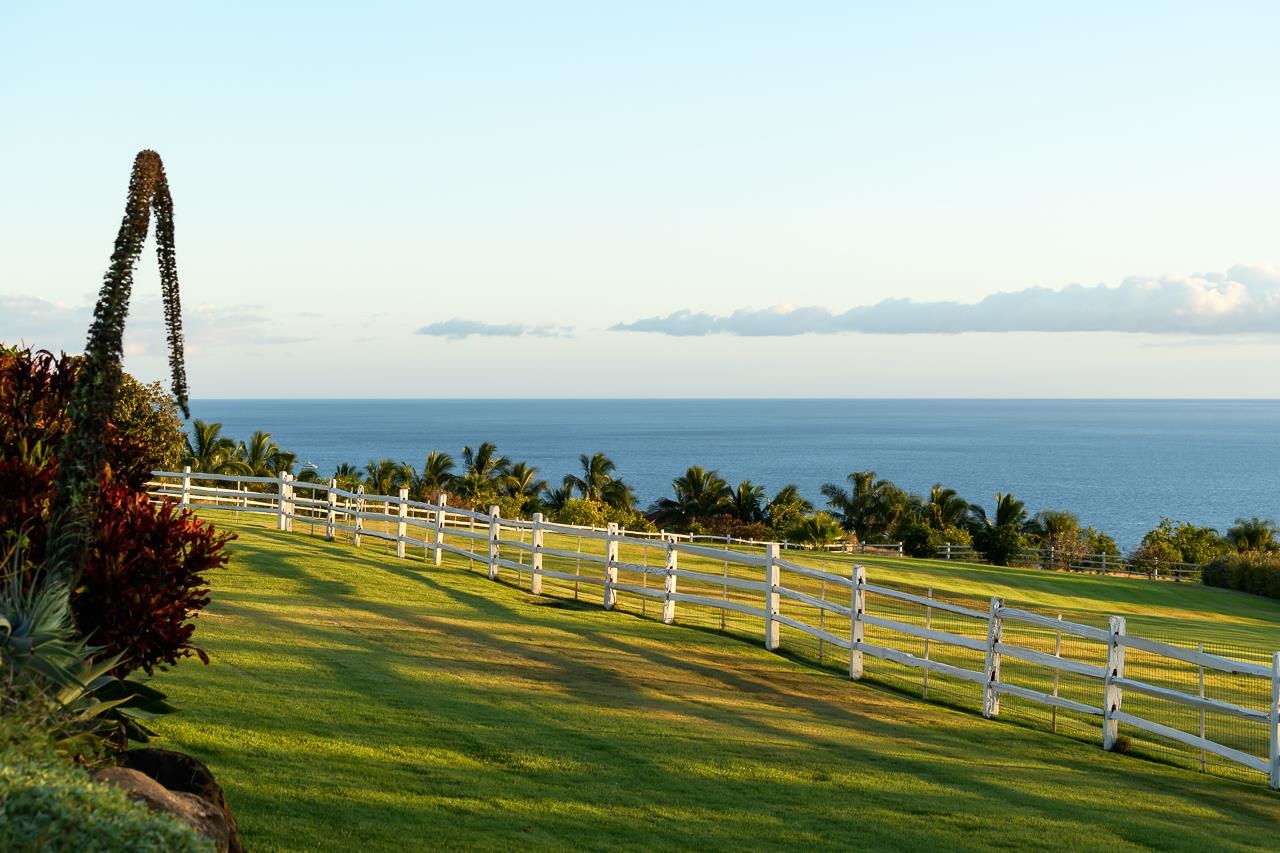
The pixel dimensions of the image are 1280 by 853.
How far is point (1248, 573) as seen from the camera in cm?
4766

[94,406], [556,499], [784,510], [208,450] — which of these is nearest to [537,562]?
[94,406]

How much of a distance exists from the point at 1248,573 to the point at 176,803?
48581 mm

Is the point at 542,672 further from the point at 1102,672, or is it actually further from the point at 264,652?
the point at 1102,672

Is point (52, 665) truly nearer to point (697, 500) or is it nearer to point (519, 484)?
point (519, 484)

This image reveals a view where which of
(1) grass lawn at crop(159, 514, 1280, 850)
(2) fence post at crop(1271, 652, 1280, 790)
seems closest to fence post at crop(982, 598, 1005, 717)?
(1) grass lawn at crop(159, 514, 1280, 850)

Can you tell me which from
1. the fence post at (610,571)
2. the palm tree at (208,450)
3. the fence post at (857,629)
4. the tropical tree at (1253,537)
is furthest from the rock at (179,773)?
the tropical tree at (1253,537)

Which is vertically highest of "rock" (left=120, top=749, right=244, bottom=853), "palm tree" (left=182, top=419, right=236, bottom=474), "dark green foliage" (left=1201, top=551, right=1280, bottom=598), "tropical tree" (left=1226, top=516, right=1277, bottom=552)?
"palm tree" (left=182, top=419, right=236, bottom=474)

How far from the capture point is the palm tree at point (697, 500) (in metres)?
71.7

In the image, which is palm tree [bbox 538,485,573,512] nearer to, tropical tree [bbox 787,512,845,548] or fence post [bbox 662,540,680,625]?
tropical tree [bbox 787,512,845,548]

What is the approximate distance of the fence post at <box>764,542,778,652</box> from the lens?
1822 cm

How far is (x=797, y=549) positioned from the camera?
4925cm

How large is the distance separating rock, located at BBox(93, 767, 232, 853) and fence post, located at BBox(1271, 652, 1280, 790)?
10.0 meters

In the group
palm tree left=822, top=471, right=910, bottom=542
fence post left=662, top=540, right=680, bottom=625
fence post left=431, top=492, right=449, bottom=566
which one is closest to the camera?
fence post left=662, top=540, right=680, bottom=625

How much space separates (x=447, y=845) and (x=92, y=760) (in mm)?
2527
